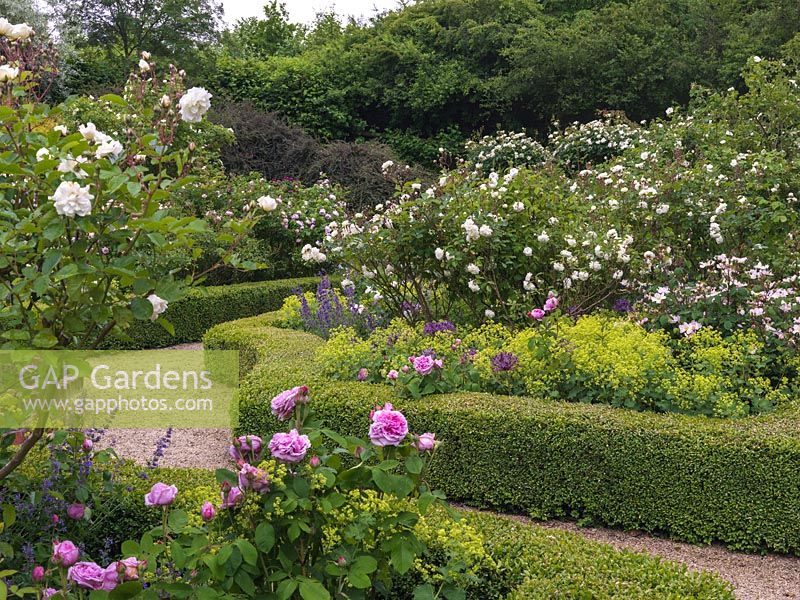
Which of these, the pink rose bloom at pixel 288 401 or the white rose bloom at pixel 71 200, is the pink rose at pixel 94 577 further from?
the white rose bloom at pixel 71 200

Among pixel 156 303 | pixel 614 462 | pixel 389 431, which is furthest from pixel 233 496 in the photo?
pixel 614 462

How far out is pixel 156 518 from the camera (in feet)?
9.43

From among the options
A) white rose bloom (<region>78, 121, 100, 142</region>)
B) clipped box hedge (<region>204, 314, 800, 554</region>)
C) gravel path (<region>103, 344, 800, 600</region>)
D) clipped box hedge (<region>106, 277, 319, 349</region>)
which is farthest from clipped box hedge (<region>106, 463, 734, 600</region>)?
clipped box hedge (<region>106, 277, 319, 349</region>)

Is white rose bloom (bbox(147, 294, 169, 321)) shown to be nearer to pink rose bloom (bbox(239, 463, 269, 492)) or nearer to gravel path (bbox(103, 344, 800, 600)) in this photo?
pink rose bloom (bbox(239, 463, 269, 492))

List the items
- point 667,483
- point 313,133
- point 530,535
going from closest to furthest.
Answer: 1. point 530,535
2. point 667,483
3. point 313,133

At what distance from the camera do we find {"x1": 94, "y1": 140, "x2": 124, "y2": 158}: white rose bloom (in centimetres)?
191

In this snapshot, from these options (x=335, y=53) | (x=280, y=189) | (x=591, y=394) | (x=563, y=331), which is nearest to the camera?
(x=591, y=394)

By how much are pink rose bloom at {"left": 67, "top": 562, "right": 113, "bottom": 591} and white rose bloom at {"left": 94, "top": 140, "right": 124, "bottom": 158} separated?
37.7 inches

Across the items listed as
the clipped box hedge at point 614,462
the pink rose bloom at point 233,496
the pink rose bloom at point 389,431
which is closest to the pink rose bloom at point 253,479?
the pink rose bloom at point 233,496

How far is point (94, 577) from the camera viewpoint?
171 cm

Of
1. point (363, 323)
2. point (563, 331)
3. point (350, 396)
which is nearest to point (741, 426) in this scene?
point (563, 331)

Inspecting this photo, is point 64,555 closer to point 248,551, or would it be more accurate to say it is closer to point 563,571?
point 248,551

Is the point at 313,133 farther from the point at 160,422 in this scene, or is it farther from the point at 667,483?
the point at 667,483

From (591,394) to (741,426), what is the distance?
2.64 ft
